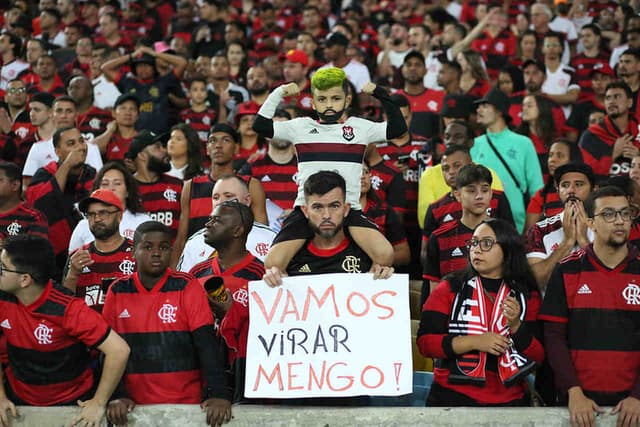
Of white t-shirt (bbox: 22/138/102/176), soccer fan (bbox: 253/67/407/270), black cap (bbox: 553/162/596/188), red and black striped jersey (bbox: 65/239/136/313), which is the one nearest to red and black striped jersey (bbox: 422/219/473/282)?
black cap (bbox: 553/162/596/188)

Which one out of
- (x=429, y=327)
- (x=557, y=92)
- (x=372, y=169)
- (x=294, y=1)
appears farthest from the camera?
(x=294, y=1)

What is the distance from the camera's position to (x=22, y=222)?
26.3ft

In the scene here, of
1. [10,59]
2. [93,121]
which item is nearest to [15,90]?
[93,121]

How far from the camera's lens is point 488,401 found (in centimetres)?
579

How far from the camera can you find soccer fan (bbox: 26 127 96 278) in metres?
8.96

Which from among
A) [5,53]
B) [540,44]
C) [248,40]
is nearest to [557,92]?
[540,44]

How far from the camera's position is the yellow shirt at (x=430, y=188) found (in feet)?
30.3

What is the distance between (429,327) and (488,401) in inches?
21.3

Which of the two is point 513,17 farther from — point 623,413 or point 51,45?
point 623,413

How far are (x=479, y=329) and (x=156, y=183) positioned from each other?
4.18m

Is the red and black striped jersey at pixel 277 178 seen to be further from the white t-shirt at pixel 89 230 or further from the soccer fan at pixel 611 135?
the soccer fan at pixel 611 135

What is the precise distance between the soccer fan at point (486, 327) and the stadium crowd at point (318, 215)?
1 centimetres

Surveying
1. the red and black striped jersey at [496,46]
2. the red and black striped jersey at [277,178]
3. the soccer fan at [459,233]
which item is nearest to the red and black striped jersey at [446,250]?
the soccer fan at [459,233]

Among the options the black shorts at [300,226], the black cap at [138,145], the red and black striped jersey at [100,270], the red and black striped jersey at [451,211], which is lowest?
the red and black striped jersey at [100,270]
